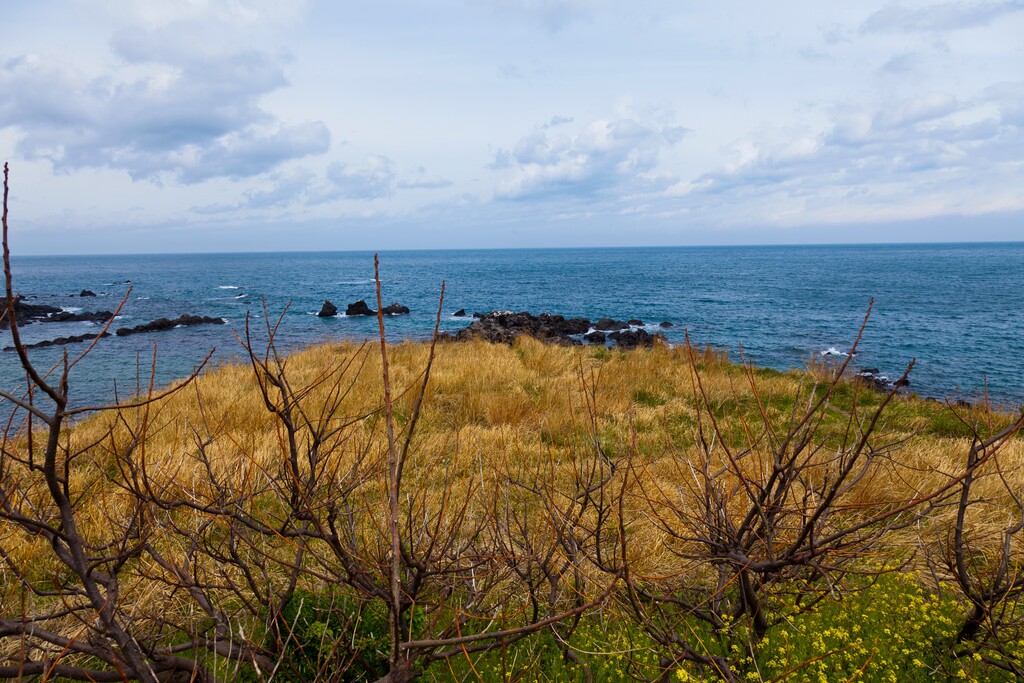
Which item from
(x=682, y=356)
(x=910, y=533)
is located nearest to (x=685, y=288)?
(x=682, y=356)

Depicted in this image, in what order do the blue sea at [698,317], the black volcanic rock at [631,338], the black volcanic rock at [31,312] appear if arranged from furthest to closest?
1. the black volcanic rock at [31,312]
2. the black volcanic rock at [631,338]
3. the blue sea at [698,317]

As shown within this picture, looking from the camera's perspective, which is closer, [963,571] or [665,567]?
[963,571]

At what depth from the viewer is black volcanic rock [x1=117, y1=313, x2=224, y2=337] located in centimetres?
2692

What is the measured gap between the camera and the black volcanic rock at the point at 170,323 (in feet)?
88.3

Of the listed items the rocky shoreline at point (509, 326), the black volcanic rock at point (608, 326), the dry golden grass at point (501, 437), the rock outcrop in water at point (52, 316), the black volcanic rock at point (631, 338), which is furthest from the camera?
the rock outcrop in water at point (52, 316)

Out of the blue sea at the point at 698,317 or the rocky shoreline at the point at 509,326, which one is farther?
the rocky shoreline at the point at 509,326

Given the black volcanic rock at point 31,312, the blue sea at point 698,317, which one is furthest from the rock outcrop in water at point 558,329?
the black volcanic rock at point 31,312

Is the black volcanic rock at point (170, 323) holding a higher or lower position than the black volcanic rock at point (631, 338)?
higher

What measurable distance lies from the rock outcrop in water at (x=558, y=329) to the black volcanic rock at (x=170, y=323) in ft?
50.6

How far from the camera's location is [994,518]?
5062 millimetres

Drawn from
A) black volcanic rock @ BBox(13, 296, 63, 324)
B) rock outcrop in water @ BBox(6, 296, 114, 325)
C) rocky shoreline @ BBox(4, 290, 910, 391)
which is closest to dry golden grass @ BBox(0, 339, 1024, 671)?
rocky shoreline @ BBox(4, 290, 910, 391)

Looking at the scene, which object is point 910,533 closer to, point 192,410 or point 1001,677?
point 1001,677

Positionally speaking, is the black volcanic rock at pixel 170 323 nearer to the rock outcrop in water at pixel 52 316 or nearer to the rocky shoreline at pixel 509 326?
the rocky shoreline at pixel 509 326

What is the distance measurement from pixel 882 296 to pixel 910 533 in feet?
165
